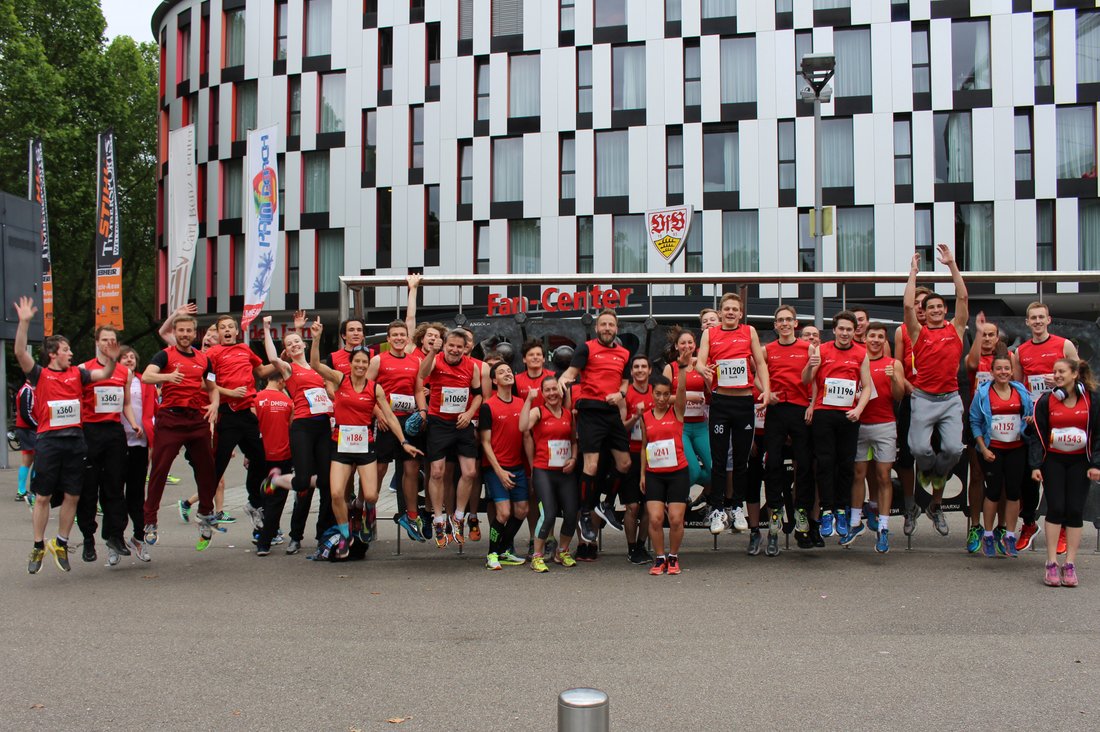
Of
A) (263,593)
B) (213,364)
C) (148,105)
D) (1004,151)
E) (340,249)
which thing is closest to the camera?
(263,593)

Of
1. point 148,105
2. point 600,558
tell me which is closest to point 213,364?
point 600,558

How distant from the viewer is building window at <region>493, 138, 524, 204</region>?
35938mm

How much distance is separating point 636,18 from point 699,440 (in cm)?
2819

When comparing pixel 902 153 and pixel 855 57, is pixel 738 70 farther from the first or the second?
pixel 902 153

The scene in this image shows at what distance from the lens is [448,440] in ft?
29.6

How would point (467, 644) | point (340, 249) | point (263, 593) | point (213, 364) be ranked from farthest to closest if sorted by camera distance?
point (340, 249) → point (213, 364) → point (263, 593) → point (467, 644)

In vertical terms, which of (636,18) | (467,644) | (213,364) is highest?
(636,18)

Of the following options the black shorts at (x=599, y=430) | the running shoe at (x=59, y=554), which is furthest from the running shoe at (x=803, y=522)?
the running shoe at (x=59, y=554)

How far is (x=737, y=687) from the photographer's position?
17.3 feet

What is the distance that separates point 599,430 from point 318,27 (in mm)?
33933

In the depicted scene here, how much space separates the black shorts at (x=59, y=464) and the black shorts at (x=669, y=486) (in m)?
4.83

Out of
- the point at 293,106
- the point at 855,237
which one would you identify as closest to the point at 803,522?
the point at 855,237

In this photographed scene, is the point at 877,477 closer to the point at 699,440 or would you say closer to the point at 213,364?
the point at 699,440

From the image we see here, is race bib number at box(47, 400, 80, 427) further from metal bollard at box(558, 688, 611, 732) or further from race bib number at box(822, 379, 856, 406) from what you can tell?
metal bollard at box(558, 688, 611, 732)
